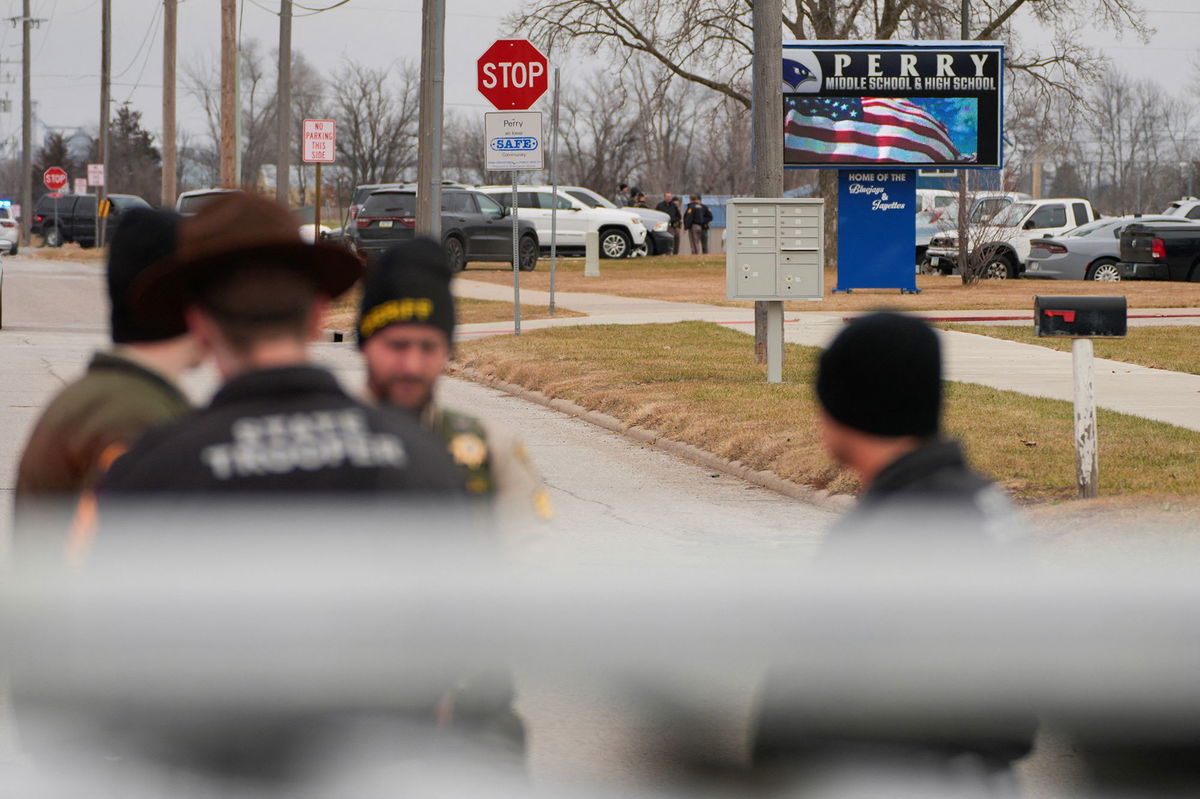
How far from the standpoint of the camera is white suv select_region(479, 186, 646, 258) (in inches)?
1508

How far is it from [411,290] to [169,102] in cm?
3731

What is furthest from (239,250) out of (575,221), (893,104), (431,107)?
(575,221)

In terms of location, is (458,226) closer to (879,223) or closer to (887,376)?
(879,223)

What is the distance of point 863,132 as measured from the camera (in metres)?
27.4

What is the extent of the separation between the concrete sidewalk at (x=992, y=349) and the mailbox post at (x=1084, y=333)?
6.40ft

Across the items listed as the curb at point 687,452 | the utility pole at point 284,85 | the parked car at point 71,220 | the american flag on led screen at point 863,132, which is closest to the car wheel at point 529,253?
the utility pole at point 284,85

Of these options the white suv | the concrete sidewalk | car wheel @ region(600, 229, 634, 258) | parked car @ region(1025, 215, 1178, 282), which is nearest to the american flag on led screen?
the concrete sidewalk

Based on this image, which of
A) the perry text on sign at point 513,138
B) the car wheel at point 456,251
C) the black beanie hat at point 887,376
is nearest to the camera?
the black beanie hat at point 887,376

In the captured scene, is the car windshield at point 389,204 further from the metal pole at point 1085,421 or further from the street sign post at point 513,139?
the metal pole at point 1085,421

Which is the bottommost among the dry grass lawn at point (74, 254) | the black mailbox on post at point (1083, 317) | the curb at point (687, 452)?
the curb at point (687, 452)

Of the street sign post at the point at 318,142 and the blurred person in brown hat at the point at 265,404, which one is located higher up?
the street sign post at the point at 318,142

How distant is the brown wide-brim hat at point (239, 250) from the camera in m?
2.24

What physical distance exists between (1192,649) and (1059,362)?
1399cm

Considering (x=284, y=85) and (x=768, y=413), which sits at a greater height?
(x=284, y=85)
